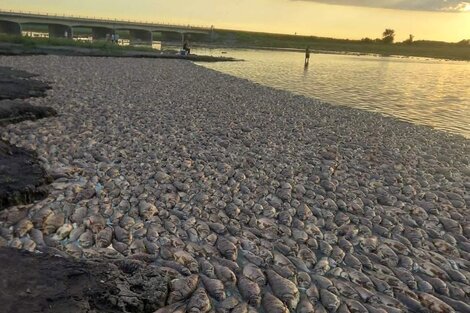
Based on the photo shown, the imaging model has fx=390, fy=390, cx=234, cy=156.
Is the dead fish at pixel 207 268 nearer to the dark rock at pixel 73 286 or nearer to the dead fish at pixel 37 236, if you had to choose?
the dark rock at pixel 73 286

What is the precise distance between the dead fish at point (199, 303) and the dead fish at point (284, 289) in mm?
914

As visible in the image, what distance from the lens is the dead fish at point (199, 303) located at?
14.8ft

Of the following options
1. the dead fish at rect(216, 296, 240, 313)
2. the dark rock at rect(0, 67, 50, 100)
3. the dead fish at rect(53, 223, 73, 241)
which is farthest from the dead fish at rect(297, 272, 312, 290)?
the dark rock at rect(0, 67, 50, 100)

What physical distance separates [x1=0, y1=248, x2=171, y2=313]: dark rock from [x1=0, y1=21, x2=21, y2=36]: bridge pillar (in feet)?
328

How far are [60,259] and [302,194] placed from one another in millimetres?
5000

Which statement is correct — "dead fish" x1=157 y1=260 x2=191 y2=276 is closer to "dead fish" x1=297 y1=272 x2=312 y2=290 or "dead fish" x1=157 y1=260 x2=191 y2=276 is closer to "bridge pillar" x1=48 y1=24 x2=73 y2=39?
"dead fish" x1=297 y1=272 x2=312 y2=290

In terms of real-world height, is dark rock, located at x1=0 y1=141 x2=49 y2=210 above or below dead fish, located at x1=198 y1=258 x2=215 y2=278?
above

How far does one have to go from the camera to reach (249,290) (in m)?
4.95

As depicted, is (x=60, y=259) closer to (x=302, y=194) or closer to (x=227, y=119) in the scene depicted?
(x=302, y=194)

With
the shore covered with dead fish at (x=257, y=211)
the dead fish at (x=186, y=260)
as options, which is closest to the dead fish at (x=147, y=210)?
the shore covered with dead fish at (x=257, y=211)

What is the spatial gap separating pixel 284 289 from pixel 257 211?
8.05 ft

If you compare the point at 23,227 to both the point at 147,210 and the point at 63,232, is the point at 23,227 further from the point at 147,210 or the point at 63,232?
the point at 147,210

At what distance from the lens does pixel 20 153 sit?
8953 mm

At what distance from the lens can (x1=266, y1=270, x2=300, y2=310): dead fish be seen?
484 centimetres
